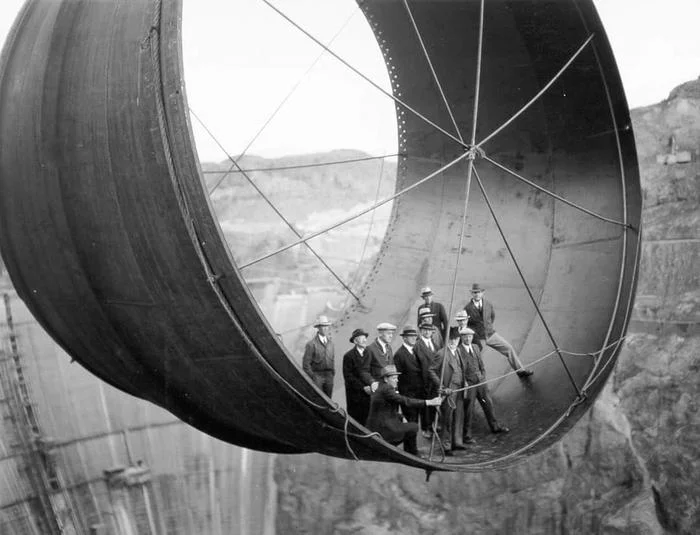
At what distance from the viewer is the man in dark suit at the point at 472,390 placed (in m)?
6.59

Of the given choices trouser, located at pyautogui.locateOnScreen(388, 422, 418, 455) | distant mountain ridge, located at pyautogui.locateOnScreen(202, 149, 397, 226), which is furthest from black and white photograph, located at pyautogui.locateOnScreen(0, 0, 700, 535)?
distant mountain ridge, located at pyautogui.locateOnScreen(202, 149, 397, 226)

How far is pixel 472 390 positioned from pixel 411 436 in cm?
99

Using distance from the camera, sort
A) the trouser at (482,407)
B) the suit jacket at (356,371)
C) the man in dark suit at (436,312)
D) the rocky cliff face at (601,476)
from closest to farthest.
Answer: the suit jacket at (356,371), the trouser at (482,407), the man in dark suit at (436,312), the rocky cliff face at (601,476)

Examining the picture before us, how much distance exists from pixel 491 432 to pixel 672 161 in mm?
7917

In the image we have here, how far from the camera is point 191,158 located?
409 centimetres

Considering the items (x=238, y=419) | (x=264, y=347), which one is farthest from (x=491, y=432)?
(x=264, y=347)

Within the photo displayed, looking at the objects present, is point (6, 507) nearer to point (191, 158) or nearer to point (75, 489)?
point (75, 489)

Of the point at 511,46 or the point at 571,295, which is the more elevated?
the point at 511,46

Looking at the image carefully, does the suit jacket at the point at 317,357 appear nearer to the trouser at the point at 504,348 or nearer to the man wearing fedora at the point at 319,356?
the man wearing fedora at the point at 319,356

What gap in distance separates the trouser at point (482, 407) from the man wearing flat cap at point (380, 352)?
2.30 ft

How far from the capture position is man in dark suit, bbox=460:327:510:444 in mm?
6594

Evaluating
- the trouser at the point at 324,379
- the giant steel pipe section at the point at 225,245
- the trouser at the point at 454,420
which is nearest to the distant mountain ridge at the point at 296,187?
the giant steel pipe section at the point at 225,245

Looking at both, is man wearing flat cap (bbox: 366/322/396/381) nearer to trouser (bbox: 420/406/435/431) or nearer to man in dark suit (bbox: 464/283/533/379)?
trouser (bbox: 420/406/435/431)

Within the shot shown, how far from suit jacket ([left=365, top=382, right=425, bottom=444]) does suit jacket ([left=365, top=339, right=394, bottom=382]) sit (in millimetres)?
271
